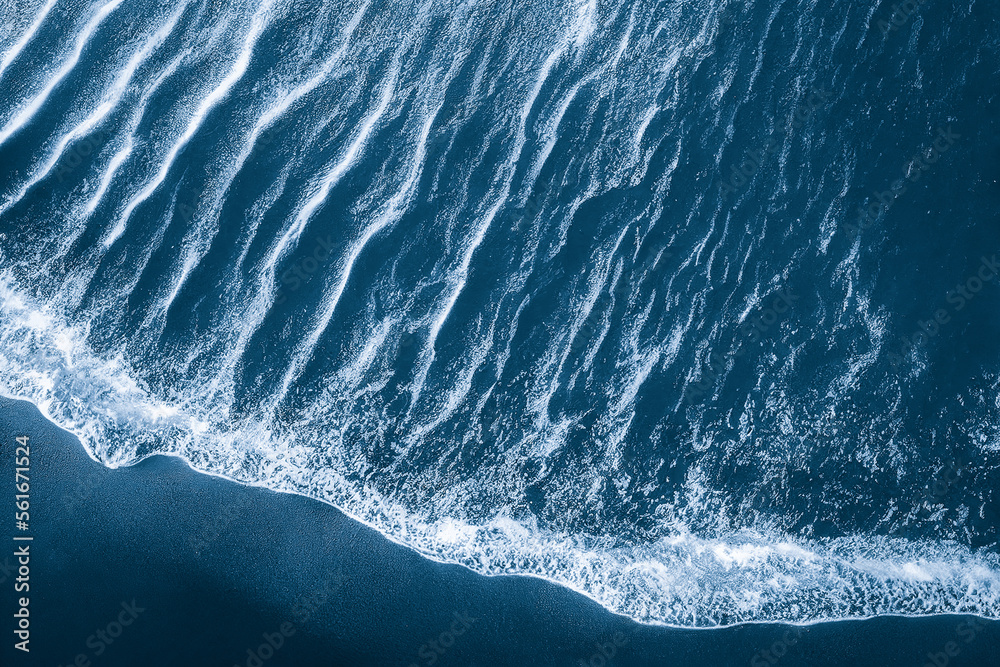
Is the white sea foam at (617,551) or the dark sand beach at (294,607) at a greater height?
the white sea foam at (617,551)

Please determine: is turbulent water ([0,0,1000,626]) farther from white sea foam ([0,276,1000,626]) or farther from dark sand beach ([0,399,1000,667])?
dark sand beach ([0,399,1000,667])

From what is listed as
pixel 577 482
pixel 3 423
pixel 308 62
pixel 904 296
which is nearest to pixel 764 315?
pixel 904 296

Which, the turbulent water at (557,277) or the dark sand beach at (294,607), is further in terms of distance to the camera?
the turbulent water at (557,277)

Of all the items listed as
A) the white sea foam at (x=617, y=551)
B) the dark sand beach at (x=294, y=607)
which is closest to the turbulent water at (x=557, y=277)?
the white sea foam at (x=617, y=551)

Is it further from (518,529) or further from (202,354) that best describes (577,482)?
(202,354)

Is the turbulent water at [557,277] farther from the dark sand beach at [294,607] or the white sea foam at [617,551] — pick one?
the dark sand beach at [294,607]

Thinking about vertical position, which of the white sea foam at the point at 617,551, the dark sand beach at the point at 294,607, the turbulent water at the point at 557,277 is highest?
the turbulent water at the point at 557,277

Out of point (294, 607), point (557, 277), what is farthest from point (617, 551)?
point (294, 607)
